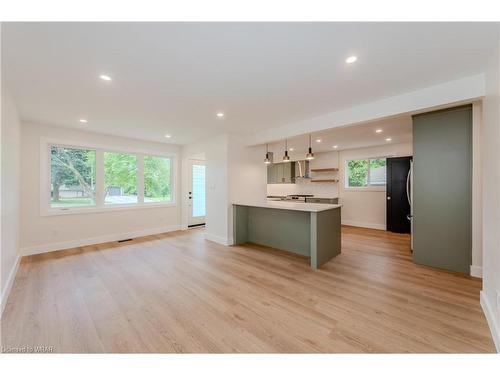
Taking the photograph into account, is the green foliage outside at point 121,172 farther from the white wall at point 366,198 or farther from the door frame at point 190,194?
the white wall at point 366,198

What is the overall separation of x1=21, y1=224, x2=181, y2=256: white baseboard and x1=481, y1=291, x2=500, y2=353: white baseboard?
604 centimetres

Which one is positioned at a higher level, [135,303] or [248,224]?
[248,224]

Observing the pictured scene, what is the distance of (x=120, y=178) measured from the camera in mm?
5191

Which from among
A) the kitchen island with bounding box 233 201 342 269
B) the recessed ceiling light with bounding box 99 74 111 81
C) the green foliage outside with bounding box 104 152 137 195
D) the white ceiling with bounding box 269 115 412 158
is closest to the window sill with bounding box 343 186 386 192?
the white ceiling with bounding box 269 115 412 158

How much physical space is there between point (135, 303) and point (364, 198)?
21.2 ft

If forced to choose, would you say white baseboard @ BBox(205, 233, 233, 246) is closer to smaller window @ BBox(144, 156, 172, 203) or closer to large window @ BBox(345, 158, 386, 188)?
smaller window @ BBox(144, 156, 172, 203)

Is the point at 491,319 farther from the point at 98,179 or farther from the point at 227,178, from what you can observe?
the point at 98,179

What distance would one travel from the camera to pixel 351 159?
675 centimetres

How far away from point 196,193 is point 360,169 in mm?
5272

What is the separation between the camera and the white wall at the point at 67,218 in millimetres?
3941

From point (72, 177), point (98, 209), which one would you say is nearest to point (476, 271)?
point (98, 209)
